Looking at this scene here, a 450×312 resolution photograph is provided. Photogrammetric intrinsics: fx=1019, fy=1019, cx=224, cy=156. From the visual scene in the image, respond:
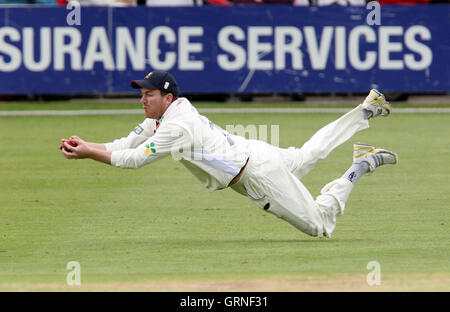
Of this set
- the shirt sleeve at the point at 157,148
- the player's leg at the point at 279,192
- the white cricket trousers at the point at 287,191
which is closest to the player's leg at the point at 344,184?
the white cricket trousers at the point at 287,191

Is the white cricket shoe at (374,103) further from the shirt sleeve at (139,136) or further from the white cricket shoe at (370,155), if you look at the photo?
the shirt sleeve at (139,136)

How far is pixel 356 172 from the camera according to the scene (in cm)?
1060

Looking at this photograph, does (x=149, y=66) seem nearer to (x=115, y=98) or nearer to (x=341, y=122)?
(x=115, y=98)

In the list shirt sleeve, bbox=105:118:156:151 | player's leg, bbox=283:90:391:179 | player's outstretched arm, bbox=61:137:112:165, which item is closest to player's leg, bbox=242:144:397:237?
player's leg, bbox=283:90:391:179

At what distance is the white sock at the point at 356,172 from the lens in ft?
34.4

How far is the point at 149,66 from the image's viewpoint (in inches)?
978

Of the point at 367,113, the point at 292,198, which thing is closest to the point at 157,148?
the point at 292,198

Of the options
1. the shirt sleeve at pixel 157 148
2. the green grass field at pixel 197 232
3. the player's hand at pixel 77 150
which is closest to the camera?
the green grass field at pixel 197 232

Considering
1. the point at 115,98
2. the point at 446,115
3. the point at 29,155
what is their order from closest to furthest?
the point at 29,155
the point at 446,115
the point at 115,98

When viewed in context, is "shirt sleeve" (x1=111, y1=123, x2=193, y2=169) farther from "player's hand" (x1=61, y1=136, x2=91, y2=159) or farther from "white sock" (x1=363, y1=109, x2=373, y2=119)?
"white sock" (x1=363, y1=109, x2=373, y2=119)

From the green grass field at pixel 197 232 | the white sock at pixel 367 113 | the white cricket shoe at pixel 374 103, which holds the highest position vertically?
the white cricket shoe at pixel 374 103

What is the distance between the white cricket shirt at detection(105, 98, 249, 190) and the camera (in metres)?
9.62

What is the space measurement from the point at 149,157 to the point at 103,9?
15979 millimetres

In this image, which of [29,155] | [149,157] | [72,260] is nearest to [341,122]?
[149,157]
